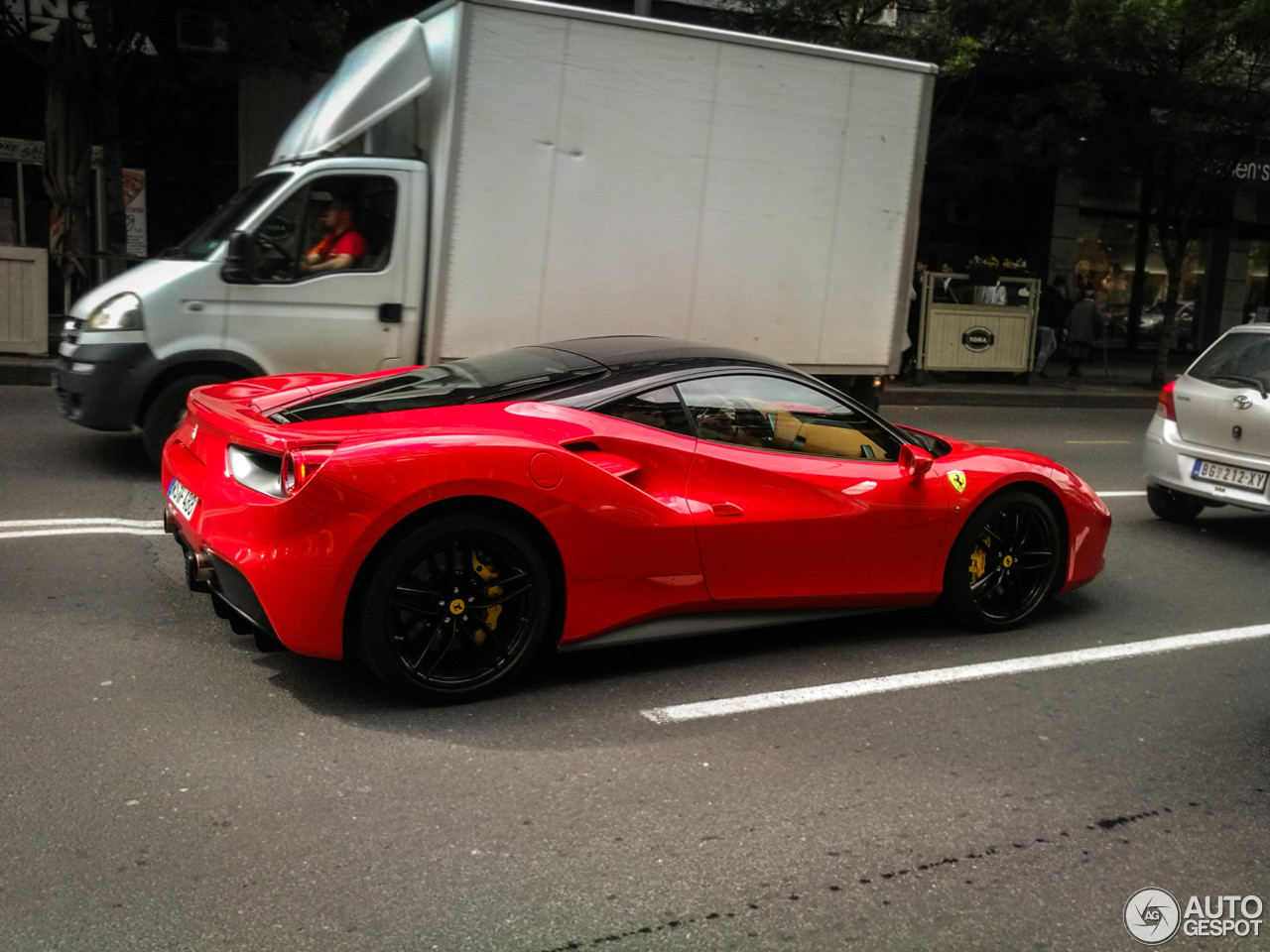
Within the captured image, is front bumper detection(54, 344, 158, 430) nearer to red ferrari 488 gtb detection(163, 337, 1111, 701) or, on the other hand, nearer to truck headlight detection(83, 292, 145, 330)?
truck headlight detection(83, 292, 145, 330)

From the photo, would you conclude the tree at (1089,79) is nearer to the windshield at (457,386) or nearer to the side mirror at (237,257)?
the side mirror at (237,257)

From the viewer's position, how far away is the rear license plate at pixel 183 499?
4.60 meters

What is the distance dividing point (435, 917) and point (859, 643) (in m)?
2.81

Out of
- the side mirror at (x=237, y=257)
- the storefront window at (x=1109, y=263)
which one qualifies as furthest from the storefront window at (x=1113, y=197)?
the side mirror at (x=237, y=257)

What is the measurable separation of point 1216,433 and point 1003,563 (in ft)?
10.6

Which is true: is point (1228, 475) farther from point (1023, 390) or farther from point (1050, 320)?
point (1050, 320)

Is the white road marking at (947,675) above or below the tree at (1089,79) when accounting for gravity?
below

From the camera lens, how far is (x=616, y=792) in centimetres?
379

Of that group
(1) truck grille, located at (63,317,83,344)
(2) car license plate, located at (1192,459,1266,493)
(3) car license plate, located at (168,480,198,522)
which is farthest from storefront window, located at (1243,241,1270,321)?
(3) car license plate, located at (168,480,198,522)

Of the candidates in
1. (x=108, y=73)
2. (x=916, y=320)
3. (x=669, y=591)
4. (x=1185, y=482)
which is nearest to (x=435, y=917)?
(x=669, y=591)

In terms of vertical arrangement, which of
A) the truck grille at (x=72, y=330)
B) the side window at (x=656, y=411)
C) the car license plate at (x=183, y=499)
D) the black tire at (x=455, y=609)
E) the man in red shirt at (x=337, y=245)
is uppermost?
the man in red shirt at (x=337, y=245)

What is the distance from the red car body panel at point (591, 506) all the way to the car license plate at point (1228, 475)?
281 centimetres

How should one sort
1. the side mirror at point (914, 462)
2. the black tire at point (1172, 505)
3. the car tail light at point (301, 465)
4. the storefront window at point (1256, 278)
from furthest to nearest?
1. the storefront window at point (1256, 278)
2. the black tire at point (1172, 505)
3. the side mirror at point (914, 462)
4. the car tail light at point (301, 465)

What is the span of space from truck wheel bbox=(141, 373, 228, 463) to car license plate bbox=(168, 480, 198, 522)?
3.37 metres
